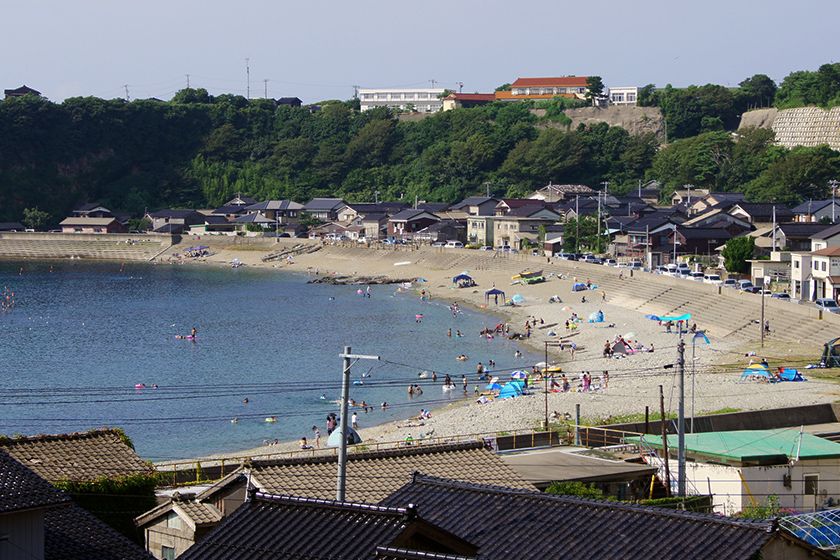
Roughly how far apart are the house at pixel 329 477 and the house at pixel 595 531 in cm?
209

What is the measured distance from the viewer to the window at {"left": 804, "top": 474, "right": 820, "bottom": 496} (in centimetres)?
1427

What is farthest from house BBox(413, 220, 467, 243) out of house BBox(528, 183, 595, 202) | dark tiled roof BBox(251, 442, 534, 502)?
dark tiled roof BBox(251, 442, 534, 502)

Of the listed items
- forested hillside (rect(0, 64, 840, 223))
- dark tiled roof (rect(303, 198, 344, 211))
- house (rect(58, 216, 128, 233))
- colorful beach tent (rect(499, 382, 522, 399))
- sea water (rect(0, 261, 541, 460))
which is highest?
forested hillside (rect(0, 64, 840, 223))

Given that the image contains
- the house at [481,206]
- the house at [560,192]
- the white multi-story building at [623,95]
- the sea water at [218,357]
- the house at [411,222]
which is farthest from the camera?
the white multi-story building at [623,95]

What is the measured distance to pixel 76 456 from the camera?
10648mm

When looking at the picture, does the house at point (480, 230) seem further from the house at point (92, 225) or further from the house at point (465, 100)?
the house at point (465, 100)

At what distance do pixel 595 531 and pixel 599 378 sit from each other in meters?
23.2

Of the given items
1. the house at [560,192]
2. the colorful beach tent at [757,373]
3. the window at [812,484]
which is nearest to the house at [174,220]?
the house at [560,192]

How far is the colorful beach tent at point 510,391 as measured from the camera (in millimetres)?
28250

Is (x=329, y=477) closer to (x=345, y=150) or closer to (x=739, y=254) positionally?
(x=739, y=254)

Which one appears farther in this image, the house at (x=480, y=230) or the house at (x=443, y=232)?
the house at (x=443, y=232)

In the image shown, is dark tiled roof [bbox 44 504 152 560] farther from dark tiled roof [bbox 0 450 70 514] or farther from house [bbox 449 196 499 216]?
house [bbox 449 196 499 216]

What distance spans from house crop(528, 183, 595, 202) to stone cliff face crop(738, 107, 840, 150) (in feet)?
48.5

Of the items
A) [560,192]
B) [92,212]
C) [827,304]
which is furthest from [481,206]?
[827,304]
